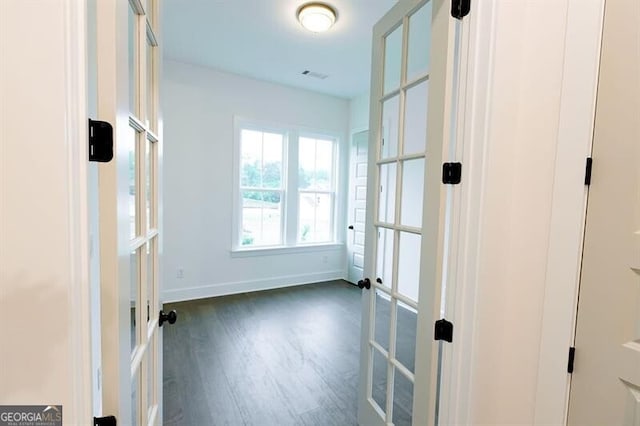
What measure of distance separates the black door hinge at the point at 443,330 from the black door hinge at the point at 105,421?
99cm

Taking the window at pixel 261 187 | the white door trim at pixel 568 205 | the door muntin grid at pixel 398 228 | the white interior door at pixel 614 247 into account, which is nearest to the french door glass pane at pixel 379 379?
the door muntin grid at pixel 398 228

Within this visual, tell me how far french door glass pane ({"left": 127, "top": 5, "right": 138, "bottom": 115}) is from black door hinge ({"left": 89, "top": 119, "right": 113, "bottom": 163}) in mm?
283

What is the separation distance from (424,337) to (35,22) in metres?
1.37

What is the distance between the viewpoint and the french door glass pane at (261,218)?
4059 mm

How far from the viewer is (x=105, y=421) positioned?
0.61 meters

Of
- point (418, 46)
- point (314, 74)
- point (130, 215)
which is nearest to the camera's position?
point (130, 215)

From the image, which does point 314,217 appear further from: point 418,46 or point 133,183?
point 133,183

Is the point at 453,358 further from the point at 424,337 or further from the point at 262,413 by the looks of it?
the point at 262,413

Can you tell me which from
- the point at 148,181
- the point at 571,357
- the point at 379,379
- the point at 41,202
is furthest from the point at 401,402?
the point at 41,202

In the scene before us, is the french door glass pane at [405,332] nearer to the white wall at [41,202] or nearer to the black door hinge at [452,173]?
the black door hinge at [452,173]

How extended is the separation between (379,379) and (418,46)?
1.69 m

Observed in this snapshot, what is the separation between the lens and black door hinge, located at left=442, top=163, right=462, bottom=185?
103 centimetres

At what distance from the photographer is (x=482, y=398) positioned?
102 centimetres

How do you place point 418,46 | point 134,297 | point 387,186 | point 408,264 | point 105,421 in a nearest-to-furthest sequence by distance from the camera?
point 105,421
point 134,297
point 418,46
point 408,264
point 387,186
